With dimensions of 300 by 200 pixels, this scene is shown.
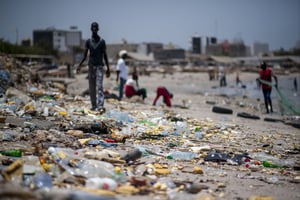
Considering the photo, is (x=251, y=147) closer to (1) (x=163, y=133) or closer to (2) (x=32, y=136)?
(1) (x=163, y=133)

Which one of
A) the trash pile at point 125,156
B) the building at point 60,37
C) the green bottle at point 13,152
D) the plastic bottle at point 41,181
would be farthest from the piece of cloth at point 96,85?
the building at point 60,37

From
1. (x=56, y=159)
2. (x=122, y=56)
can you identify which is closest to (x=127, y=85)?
(x=122, y=56)

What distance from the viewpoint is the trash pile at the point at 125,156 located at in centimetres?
273

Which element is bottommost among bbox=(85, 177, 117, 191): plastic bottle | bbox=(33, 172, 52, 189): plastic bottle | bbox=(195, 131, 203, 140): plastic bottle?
bbox=(195, 131, 203, 140): plastic bottle

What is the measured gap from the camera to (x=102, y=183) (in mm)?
2707

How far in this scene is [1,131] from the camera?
175 inches

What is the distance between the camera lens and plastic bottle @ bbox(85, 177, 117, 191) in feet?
8.79

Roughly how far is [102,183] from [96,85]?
15.0 feet

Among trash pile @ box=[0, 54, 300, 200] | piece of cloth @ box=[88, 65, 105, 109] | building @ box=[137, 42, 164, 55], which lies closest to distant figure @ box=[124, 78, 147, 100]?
piece of cloth @ box=[88, 65, 105, 109]

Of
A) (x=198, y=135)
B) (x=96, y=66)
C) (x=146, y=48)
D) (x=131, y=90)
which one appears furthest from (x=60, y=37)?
(x=198, y=135)

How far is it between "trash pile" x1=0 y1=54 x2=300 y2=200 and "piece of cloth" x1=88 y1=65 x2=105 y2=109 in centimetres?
36

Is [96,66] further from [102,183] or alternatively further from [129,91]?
[102,183]

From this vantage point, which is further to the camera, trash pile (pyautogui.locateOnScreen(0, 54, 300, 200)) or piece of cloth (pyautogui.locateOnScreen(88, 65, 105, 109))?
piece of cloth (pyautogui.locateOnScreen(88, 65, 105, 109))

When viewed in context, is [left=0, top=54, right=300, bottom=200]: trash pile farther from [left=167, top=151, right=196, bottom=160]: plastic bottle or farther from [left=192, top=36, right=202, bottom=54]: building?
[left=192, top=36, right=202, bottom=54]: building
